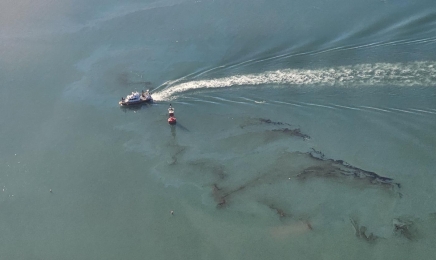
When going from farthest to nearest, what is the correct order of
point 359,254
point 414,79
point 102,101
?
1. point 102,101
2. point 414,79
3. point 359,254

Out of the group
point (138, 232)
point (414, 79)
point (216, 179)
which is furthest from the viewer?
point (414, 79)

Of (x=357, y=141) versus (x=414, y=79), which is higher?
(x=414, y=79)

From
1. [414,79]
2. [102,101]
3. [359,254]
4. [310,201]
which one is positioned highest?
[102,101]

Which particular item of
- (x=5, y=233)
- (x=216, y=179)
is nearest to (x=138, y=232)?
(x=216, y=179)

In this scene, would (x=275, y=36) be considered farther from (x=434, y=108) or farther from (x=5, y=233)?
(x=5, y=233)

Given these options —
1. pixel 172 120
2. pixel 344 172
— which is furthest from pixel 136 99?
pixel 344 172

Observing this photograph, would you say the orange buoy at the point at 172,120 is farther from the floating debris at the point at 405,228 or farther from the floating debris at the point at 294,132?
the floating debris at the point at 405,228

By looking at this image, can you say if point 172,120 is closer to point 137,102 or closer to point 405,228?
point 137,102
